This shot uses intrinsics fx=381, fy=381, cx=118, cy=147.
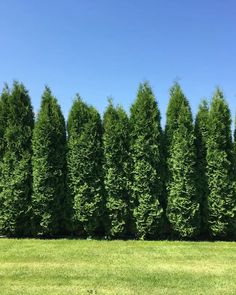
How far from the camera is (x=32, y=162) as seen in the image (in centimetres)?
1165

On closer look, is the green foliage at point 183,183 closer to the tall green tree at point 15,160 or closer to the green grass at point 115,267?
the green grass at point 115,267

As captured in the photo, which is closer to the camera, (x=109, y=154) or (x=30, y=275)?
(x=30, y=275)

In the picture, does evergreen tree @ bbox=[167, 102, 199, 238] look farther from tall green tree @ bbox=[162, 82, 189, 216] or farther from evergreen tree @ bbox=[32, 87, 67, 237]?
evergreen tree @ bbox=[32, 87, 67, 237]

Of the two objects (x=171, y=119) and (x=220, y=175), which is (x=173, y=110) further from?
(x=220, y=175)

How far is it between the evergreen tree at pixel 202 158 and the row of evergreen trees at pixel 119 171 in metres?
0.03

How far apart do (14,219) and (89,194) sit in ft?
7.71

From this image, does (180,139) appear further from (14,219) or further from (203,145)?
(14,219)

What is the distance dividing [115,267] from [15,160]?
541cm

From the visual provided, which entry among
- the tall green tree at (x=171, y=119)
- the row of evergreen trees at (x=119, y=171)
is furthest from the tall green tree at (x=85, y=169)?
the tall green tree at (x=171, y=119)

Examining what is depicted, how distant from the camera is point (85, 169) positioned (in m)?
11.5

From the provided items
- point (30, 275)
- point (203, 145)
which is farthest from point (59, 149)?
point (30, 275)

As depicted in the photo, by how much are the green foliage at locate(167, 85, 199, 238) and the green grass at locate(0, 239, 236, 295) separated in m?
0.71

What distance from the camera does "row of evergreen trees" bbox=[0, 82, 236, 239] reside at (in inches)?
445

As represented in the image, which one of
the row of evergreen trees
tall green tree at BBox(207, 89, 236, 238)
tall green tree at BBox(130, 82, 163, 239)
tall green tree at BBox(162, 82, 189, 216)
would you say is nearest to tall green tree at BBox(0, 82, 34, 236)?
the row of evergreen trees
